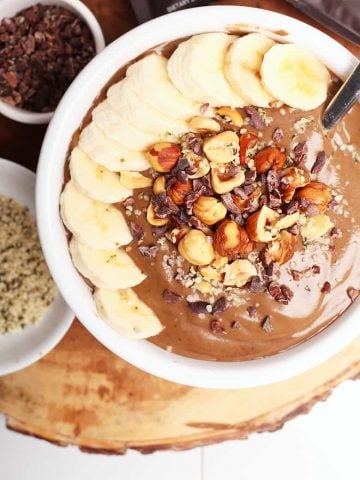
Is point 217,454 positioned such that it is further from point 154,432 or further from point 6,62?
point 6,62

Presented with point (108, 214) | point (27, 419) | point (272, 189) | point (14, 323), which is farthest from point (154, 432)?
point (272, 189)

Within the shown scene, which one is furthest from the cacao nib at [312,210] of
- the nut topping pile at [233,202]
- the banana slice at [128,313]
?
the banana slice at [128,313]

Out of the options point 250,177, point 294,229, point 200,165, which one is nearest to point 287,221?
point 294,229

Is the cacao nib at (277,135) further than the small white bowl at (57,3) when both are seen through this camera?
No

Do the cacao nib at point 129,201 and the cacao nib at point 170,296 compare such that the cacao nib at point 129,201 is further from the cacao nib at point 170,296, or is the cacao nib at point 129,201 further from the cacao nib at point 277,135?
the cacao nib at point 277,135

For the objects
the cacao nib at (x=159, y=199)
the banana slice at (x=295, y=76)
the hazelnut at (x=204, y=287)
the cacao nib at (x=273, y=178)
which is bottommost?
the hazelnut at (x=204, y=287)

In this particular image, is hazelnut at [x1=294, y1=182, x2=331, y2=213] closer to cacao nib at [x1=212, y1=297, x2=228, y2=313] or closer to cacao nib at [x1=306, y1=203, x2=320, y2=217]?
cacao nib at [x1=306, y1=203, x2=320, y2=217]
